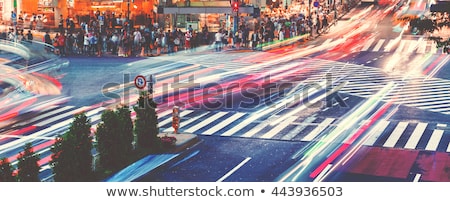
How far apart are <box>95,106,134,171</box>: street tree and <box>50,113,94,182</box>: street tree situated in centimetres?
122

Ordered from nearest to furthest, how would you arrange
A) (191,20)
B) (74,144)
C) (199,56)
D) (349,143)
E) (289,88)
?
(74,144) < (349,143) < (289,88) < (199,56) < (191,20)

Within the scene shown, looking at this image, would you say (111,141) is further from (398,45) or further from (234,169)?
(398,45)

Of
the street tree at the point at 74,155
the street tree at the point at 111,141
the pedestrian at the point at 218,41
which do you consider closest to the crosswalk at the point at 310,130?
the street tree at the point at 111,141

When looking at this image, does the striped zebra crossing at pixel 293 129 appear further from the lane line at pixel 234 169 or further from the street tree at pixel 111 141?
the street tree at pixel 111 141

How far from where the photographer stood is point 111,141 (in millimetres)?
18484

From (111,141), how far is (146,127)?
211cm

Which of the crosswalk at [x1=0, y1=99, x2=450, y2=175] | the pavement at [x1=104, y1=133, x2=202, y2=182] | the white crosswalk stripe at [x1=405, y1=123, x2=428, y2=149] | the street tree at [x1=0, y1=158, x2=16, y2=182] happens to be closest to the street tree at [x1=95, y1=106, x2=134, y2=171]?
the pavement at [x1=104, y1=133, x2=202, y2=182]

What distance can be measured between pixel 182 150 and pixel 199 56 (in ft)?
77.5

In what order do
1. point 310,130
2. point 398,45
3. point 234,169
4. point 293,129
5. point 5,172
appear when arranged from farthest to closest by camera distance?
point 398,45
point 293,129
point 310,130
point 234,169
point 5,172

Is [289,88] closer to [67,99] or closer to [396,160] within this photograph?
[67,99]

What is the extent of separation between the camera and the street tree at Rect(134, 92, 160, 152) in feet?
67.1

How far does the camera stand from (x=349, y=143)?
22016mm

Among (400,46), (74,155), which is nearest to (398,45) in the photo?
(400,46)

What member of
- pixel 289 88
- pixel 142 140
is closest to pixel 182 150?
pixel 142 140
